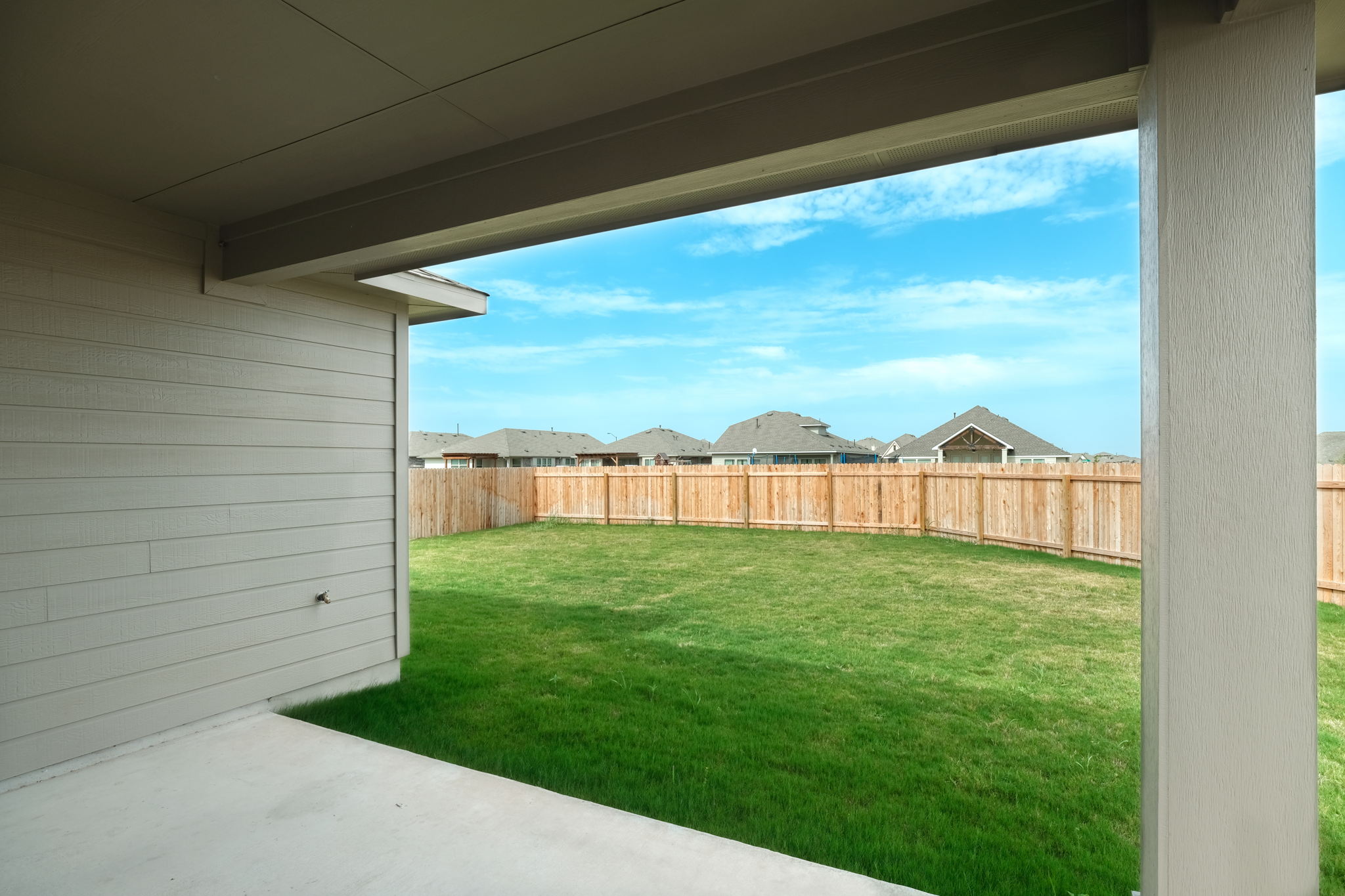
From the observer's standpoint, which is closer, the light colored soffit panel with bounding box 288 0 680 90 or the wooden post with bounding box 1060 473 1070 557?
the light colored soffit panel with bounding box 288 0 680 90

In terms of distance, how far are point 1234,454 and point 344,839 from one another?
269 cm

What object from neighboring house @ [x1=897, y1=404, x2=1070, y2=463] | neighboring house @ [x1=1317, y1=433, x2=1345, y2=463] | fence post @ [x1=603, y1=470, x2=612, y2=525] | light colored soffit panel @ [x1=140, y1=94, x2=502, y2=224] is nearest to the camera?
light colored soffit panel @ [x1=140, y1=94, x2=502, y2=224]

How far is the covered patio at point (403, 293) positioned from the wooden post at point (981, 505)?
27.4 feet

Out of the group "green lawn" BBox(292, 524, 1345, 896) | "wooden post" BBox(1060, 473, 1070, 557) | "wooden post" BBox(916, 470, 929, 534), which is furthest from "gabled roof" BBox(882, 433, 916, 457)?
"green lawn" BBox(292, 524, 1345, 896)

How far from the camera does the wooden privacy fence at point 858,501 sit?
770 centimetres

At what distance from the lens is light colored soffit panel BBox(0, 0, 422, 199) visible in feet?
5.29

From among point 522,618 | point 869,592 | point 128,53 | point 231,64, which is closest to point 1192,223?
point 231,64

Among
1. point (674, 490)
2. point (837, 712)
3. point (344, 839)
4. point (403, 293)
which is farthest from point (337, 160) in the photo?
point (674, 490)

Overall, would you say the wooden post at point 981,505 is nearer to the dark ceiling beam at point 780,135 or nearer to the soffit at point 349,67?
the dark ceiling beam at point 780,135

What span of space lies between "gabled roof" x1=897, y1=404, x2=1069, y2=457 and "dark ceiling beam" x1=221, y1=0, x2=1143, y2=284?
72.4 ft

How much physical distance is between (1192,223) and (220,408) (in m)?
3.71

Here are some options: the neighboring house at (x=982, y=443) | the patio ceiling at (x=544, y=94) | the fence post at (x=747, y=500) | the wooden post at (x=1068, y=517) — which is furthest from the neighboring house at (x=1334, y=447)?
the neighboring house at (x=982, y=443)

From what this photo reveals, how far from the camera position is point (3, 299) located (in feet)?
8.27

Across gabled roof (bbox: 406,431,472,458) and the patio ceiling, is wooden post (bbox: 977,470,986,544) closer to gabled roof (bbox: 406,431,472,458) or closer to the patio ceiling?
the patio ceiling
